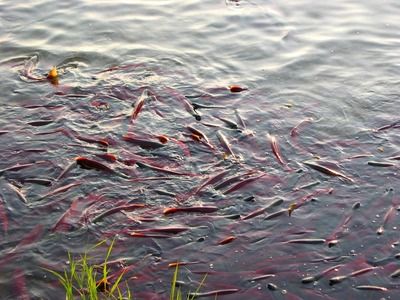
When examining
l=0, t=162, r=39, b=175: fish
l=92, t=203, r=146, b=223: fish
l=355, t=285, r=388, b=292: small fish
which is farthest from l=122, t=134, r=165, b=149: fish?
l=355, t=285, r=388, b=292: small fish

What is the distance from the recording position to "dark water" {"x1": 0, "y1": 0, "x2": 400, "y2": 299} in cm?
541

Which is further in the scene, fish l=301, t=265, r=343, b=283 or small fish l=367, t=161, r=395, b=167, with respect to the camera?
small fish l=367, t=161, r=395, b=167

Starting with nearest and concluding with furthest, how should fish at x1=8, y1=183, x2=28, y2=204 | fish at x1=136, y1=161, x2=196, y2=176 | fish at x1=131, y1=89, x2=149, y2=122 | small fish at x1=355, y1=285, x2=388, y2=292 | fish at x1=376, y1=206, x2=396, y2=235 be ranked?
small fish at x1=355, y1=285, x2=388, y2=292 < fish at x1=376, y1=206, x2=396, y2=235 < fish at x1=8, y1=183, x2=28, y2=204 < fish at x1=136, y1=161, x2=196, y2=176 < fish at x1=131, y1=89, x2=149, y2=122

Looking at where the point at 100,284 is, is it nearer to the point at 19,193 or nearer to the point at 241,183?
the point at 19,193

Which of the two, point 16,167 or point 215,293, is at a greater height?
point 16,167

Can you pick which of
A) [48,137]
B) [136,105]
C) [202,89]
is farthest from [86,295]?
[202,89]

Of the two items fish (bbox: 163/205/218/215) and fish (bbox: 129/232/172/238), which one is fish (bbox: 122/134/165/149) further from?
fish (bbox: 129/232/172/238)

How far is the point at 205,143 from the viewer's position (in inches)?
270

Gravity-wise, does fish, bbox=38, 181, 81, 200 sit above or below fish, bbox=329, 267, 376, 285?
above

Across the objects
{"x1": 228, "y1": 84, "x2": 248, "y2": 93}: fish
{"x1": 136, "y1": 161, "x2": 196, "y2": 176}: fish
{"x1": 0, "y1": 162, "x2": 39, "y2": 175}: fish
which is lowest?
{"x1": 136, "y1": 161, "x2": 196, "y2": 176}: fish

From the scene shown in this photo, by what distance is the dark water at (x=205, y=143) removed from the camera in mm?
5406

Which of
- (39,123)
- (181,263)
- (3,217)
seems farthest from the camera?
(39,123)

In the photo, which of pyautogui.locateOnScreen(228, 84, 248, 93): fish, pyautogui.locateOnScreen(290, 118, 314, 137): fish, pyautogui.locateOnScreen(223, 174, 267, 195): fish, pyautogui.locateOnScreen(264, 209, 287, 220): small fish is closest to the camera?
pyautogui.locateOnScreen(264, 209, 287, 220): small fish

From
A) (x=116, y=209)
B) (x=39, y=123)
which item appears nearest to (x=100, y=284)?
(x=116, y=209)
